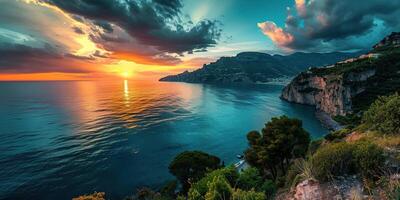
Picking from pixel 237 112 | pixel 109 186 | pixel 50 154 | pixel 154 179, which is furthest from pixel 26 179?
pixel 237 112

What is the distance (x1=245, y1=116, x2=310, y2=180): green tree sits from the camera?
3731 centimetres

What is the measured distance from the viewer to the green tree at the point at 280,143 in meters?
37.3

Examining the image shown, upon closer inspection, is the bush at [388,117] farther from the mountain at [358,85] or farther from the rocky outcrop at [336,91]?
the rocky outcrop at [336,91]

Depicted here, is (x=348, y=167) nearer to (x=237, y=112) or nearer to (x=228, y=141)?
(x=228, y=141)

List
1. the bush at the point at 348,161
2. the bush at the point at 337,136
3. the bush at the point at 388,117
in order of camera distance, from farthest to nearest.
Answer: the bush at the point at 337,136, the bush at the point at 388,117, the bush at the point at 348,161

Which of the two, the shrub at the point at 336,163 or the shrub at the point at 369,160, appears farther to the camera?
the shrub at the point at 336,163

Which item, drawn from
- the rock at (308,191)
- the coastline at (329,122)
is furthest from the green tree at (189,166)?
the coastline at (329,122)

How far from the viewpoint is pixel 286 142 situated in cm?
3741

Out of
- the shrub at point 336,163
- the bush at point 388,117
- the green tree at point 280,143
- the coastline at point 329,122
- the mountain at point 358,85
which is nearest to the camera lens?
the shrub at point 336,163

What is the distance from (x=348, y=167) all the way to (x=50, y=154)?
69.9 metres

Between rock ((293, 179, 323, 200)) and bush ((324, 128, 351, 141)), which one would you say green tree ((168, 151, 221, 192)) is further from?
rock ((293, 179, 323, 200))

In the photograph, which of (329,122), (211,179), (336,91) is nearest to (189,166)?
(211,179)

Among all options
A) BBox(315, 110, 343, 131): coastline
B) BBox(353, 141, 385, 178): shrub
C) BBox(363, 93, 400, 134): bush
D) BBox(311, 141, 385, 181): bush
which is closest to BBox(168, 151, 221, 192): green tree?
BBox(363, 93, 400, 134): bush

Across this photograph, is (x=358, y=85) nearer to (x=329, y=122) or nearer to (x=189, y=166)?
(x=329, y=122)
